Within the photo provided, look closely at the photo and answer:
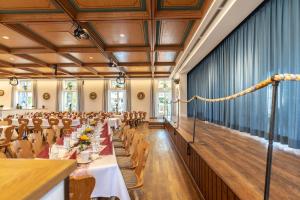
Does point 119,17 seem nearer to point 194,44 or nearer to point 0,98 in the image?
point 194,44

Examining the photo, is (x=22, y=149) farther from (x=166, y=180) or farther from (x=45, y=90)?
(x=45, y=90)

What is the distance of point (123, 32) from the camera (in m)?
7.17

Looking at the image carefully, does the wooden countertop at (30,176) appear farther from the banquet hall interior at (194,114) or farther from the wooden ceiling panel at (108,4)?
the wooden ceiling panel at (108,4)

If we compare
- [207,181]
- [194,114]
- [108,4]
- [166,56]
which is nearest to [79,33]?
[108,4]

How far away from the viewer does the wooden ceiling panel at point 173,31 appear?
6.45m

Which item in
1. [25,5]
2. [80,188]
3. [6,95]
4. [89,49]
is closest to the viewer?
[80,188]

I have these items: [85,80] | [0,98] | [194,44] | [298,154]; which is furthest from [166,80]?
[298,154]

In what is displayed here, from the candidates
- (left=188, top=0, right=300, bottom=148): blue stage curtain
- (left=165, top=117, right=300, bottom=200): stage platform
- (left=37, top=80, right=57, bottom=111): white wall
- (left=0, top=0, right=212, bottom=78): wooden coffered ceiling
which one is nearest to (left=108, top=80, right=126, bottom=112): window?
(left=37, top=80, right=57, bottom=111): white wall

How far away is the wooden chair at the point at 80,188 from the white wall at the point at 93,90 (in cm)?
1684

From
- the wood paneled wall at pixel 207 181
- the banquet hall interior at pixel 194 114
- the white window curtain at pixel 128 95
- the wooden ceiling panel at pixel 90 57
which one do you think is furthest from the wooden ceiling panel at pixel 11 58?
the wood paneled wall at pixel 207 181

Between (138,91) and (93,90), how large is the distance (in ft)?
11.0

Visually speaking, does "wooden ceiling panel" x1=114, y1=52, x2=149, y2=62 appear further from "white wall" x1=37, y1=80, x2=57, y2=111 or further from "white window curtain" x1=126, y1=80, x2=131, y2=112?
"white wall" x1=37, y1=80, x2=57, y2=111

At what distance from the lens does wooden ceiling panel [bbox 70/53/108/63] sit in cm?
1016

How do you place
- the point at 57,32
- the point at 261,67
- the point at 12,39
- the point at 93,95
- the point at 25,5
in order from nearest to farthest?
the point at 261,67 < the point at 25,5 < the point at 57,32 < the point at 12,39 < the point at 93,95
